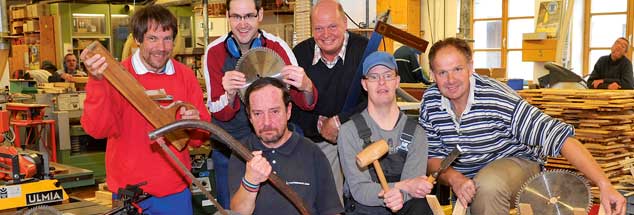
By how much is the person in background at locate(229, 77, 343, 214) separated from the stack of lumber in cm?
356

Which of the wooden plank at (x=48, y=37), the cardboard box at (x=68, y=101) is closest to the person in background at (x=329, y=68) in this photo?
the cardboard box at (x=68, y=101)

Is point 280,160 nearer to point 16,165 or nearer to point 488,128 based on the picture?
point 488,128

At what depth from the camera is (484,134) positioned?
2.61 m

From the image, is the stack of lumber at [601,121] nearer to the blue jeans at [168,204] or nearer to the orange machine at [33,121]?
the blue jeans at [168,204]

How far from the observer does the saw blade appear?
257 centimetres

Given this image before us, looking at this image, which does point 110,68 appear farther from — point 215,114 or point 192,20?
point 192,20

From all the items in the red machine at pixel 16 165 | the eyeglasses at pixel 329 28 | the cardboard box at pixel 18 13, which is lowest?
the red machine at pixel 16 165

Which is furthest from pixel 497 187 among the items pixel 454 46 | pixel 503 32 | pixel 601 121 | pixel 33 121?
pixel 503 32

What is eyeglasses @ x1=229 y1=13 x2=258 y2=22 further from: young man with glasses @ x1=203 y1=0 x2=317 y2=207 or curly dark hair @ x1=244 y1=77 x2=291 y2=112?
curly dark hair @ x1=244 y1=77 x2=291 y2=112

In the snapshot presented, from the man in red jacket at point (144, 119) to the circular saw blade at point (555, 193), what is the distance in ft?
4.07

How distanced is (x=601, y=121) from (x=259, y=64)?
3740mm

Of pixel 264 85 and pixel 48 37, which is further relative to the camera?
pixel 48 37

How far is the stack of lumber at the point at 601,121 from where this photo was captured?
525 centimetres

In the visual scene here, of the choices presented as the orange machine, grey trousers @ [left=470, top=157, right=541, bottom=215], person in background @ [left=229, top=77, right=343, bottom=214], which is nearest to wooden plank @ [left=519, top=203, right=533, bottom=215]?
grey trousers @ [left=470, top=157, right=541, bottom=215]
